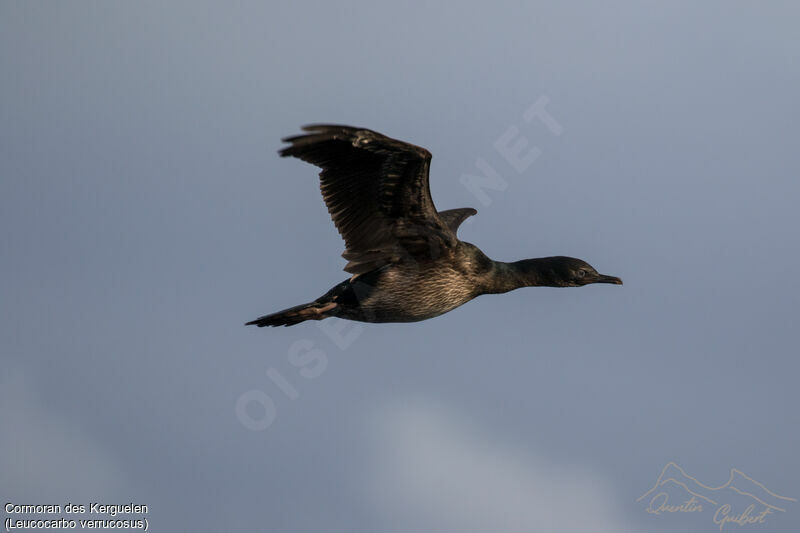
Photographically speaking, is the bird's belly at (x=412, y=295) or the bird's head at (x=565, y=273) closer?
Result: the bird's belly at (x=412, y=295)

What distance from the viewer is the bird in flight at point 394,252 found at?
10.0m

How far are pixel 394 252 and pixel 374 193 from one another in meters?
0.82

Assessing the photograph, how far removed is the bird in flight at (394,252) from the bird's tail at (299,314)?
0.01 meters

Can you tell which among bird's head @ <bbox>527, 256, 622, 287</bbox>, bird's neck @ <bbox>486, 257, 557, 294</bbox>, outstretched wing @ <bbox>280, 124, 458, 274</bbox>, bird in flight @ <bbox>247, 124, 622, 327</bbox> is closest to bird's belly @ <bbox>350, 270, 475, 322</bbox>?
bird in flight @ <bbox>247, 124, 622, 327</bbox>

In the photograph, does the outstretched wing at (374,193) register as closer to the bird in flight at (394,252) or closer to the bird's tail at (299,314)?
the bird in flight at (394,252)

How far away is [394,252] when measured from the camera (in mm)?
11086

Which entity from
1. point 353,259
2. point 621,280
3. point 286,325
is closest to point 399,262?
point 353,259

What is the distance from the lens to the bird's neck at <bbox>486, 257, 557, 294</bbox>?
39.0ft

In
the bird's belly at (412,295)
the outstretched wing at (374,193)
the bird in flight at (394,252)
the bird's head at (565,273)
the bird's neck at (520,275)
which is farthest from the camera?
the bird's head at (565,273)

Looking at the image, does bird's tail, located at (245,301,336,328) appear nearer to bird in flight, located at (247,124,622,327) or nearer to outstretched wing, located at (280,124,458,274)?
bird in flight, located at (247,124,622,327)

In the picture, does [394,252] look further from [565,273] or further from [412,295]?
[565,273]

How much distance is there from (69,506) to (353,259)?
14.6 feet

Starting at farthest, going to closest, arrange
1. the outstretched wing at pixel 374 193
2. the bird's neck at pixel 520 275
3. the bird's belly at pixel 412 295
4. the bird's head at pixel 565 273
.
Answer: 1. the bird's head at pixel 565 273
2. the bird's neck at pixel 520 275
3. the bird's belly at pixel 412 295
4. the outstretched wing at pixel 374 193

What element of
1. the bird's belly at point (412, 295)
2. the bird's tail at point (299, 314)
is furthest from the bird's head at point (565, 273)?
the bird's tail at point (299, 314)
